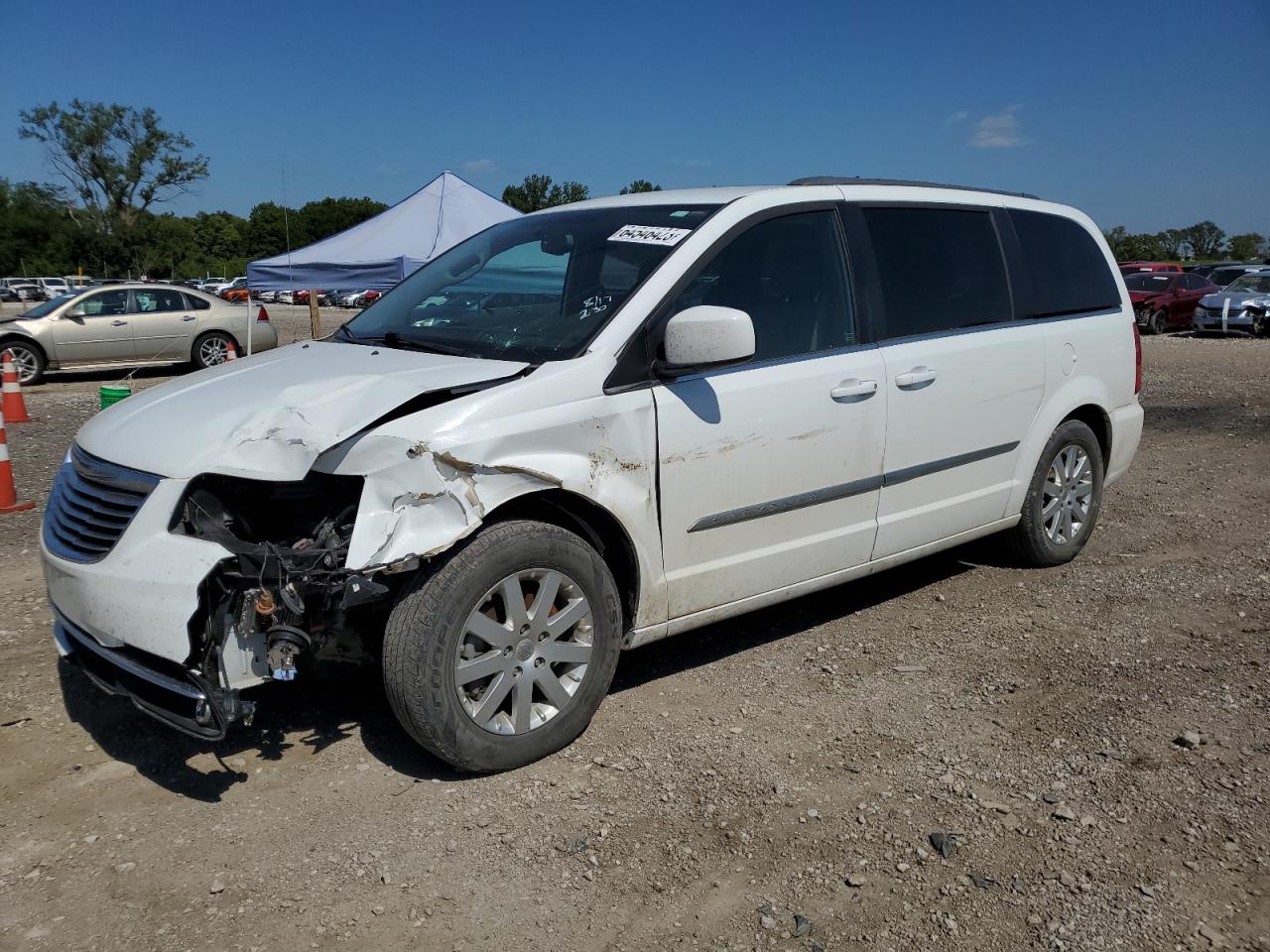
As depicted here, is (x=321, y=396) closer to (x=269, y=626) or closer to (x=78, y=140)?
(x=269, y=626)

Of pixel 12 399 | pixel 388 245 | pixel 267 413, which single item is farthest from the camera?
pixel 388 245

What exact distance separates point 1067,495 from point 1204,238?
8756 cm

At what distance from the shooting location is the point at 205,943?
2.58m

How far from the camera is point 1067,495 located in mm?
5359

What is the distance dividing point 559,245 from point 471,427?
1415 millimetres

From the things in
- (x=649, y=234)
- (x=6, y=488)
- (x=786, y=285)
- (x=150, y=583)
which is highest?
(x=649, y=234)

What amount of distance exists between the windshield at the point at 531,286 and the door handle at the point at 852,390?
835mm

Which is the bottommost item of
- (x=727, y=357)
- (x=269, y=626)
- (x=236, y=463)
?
(x=269, y=626)

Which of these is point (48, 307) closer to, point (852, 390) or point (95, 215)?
point (852, 390)

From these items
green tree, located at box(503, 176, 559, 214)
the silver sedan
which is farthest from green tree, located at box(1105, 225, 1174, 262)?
the silver sedan

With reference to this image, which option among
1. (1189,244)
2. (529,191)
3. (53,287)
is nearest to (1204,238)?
(1189,244)

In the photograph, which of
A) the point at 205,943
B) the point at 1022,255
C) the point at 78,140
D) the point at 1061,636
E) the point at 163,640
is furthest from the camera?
the point at 78,140

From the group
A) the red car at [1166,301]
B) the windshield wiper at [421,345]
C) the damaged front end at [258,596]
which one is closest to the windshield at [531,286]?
the windshield wiper at [421,345]

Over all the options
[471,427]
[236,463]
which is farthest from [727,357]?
[236,463]
